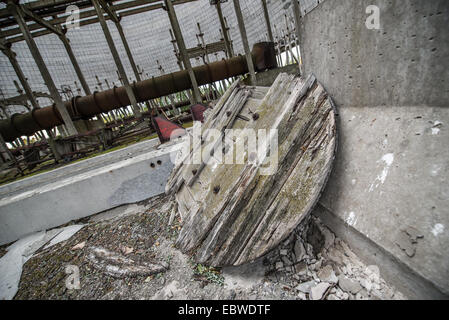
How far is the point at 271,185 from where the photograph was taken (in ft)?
4.65

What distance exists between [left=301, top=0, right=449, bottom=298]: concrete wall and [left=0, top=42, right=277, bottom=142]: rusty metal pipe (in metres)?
6.87

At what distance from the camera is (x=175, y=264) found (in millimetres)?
1823

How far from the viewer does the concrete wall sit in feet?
3.23

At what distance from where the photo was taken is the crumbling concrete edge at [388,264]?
925mm

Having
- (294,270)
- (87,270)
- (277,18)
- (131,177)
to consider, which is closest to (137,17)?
(277,18)

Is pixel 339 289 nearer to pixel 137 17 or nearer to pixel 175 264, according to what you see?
pixel 175 264

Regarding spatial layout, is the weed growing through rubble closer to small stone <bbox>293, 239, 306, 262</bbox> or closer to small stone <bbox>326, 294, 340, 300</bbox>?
small stone <bbox>293, 239, 306, 262</bbox>

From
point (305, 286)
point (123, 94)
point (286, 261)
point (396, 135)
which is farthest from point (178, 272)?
point (123, 94)

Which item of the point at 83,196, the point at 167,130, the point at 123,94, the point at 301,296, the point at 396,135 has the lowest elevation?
the point at 301,296

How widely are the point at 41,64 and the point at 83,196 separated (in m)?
6.86

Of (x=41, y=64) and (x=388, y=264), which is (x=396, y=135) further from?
(x=41, y=64)

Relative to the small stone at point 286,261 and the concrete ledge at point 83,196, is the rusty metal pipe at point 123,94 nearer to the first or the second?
the concrete ledge at point 83,196

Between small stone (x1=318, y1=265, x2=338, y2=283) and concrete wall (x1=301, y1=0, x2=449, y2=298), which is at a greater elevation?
concrete wall (x1=301, y1=0, x2=449, y2=298)

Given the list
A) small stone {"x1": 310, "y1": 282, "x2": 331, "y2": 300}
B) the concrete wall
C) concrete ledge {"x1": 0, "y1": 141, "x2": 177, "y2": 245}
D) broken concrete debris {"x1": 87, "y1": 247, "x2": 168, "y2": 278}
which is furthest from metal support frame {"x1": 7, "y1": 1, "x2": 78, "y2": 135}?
small stone {"x1": 310, "y1": 282, "x2": 331, "y2": 300}
